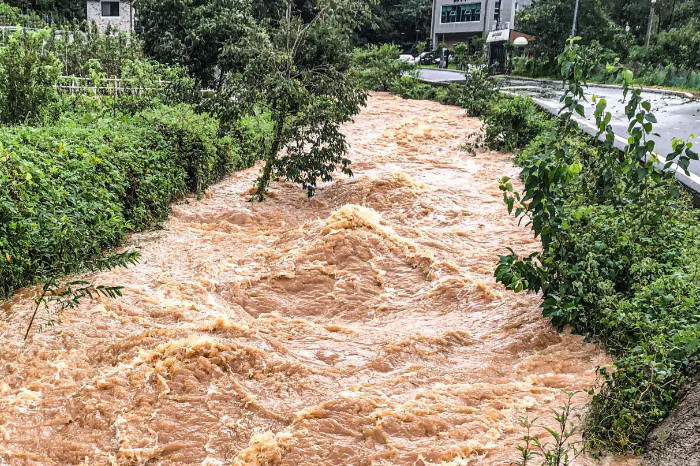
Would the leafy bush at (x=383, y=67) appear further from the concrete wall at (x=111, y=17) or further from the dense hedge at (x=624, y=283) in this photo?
the dense hedge at (x=624, y=283)

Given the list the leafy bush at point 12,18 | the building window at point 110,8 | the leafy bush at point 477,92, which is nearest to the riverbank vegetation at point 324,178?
the leafy bush at point 477,92

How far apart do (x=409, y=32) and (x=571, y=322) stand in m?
57.3

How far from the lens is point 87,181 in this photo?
758cm

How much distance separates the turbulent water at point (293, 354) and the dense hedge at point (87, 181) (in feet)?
1.20

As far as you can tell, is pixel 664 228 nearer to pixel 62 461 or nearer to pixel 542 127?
pixel 62 461

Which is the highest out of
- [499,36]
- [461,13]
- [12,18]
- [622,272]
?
[461,13]

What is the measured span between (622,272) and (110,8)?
34.9 meters

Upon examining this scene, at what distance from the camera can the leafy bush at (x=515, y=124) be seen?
14938 millimetres

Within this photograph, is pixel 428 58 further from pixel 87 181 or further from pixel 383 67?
pixel 87 181

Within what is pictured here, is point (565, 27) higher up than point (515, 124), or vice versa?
point (565, 27)

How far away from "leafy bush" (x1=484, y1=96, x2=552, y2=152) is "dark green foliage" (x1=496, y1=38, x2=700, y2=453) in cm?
774

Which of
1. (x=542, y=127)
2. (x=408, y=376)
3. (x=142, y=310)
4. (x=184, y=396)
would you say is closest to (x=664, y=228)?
(x=408, y=376)

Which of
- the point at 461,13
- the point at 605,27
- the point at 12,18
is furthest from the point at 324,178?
the point at 461,13

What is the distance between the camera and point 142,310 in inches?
274
